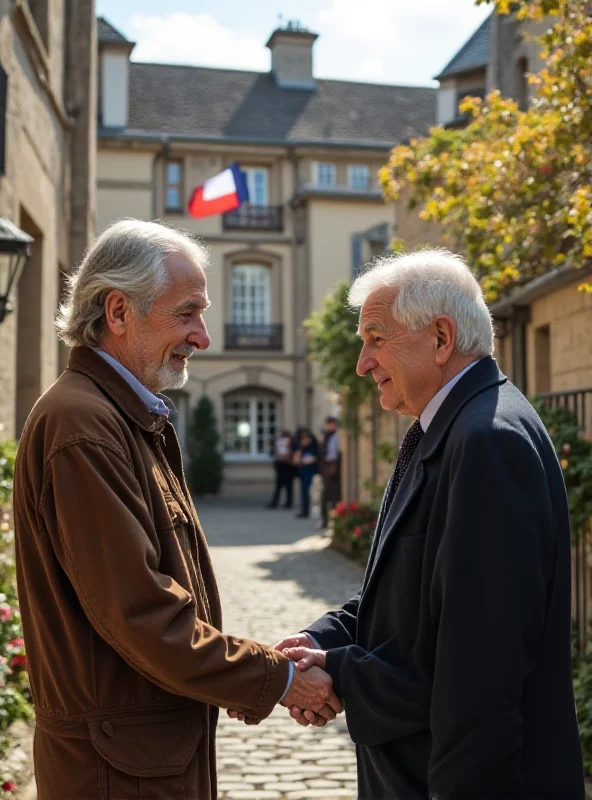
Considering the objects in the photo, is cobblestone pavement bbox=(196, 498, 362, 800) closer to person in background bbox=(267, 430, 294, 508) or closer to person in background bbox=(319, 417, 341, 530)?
person in background bbox=(319, 417, 341, 530)

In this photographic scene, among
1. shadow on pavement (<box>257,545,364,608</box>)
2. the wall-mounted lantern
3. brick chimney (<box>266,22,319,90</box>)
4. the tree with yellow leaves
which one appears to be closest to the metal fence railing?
the tree with yellow leaves

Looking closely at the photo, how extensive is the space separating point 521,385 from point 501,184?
124 inches

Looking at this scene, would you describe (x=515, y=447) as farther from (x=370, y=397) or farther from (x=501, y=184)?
(x=370, y=397)

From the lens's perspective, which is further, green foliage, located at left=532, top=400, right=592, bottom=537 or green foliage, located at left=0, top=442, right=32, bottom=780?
green foliage, located at left=532, top=400, right=592, bottom=537

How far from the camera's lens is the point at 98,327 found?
2844 mm

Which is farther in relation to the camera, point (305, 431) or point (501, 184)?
point (305, 431)

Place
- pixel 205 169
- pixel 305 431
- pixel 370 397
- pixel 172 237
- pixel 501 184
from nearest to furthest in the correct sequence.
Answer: pixel 172 237, pixel 501 184, pixel 370 397, pixel 305 431, pixel 205 169

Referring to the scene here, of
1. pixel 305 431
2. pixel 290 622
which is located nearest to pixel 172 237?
pixel 290 622

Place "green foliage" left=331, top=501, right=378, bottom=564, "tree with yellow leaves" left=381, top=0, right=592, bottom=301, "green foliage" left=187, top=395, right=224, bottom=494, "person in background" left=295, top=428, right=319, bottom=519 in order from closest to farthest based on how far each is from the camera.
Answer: "tree with yellow leaves" left=381, top=0, right=592, bottom=301, "green foliage" left=331, top=501, right=378, bottom=564, "person in background" left=295, top=428, right=319, bottom=519, "green foliage" left=187, top=395, right=224, bottom=494

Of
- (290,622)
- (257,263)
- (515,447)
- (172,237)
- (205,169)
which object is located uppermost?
(205,169)

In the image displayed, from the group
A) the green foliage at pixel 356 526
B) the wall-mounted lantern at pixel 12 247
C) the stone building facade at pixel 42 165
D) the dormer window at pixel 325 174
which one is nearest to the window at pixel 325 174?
the dormer window at pixel 325 174

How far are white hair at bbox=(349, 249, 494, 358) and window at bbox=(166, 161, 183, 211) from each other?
29.7 metres

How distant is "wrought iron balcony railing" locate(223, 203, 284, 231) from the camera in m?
32.4

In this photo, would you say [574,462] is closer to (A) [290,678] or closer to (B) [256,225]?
(A) [290,678]
